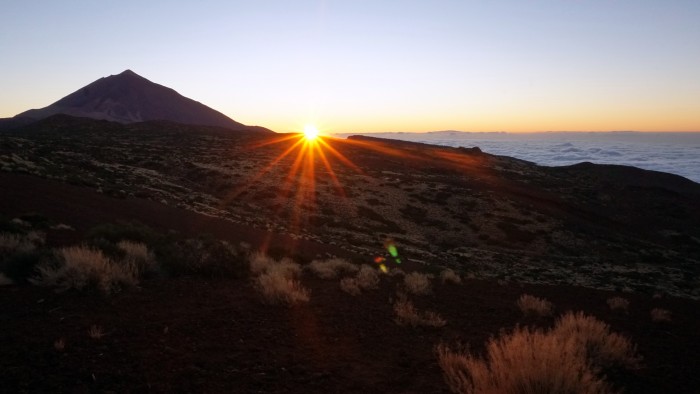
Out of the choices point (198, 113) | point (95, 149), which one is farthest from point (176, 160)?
point (198, 113)

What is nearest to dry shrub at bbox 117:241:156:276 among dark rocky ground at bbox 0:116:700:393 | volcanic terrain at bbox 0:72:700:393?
volcanic terrain at bbox 0:72:700:393

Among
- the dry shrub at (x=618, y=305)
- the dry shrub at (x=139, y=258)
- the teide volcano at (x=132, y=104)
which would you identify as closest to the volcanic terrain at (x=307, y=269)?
the dry shrub at (x=139, y=258)

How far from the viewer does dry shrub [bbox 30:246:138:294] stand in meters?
7.47

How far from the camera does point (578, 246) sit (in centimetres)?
3706

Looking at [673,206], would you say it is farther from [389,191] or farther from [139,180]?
[139,180]

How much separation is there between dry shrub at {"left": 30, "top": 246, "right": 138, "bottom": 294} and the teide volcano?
15199 cm

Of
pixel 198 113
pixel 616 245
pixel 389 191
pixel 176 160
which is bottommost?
pixel 616 245

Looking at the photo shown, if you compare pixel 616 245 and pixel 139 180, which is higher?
pixel 139 180

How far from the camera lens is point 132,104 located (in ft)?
517

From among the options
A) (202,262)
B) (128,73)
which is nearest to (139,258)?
(202,262)

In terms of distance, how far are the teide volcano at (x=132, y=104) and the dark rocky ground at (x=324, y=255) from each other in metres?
79.9

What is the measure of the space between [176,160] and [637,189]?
67.0 meters

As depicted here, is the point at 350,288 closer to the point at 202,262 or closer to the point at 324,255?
the point at 202,262

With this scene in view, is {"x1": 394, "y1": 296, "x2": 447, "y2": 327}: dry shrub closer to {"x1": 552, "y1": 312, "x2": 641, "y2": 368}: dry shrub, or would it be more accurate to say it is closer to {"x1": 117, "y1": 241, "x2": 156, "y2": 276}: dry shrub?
{"x1": 552, "y1": 312, "x2": 641, "y2": 368}: dry shrub
